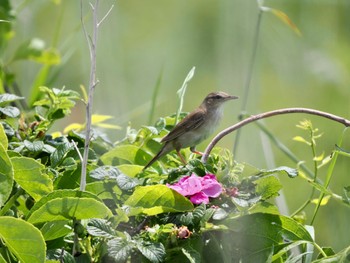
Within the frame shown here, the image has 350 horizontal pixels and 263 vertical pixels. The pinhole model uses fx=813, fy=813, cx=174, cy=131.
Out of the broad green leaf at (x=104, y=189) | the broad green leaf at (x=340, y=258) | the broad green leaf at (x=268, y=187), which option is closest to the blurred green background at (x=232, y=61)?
the broad green leaf at (x=268, y=187)

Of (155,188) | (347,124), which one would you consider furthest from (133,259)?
(347,124)

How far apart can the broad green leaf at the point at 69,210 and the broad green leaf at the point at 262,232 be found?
0.33 metres

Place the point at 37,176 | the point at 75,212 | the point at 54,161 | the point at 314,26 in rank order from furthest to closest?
1. the point at 314,26
2. the point at 54,161
3. the point at 37,176
4. the point at 75,212

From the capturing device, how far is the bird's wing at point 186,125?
2496mm

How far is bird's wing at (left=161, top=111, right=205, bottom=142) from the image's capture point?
2.50 metres

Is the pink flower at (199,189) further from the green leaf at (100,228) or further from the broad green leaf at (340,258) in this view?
the broad green leaf at (340,258)

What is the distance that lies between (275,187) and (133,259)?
0.37 metres

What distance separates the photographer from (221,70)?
193cm

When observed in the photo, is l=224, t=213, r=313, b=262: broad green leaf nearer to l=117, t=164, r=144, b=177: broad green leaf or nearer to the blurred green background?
the blurred green background

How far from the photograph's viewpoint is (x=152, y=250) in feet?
5.74

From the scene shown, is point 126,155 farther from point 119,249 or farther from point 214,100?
point 214,100

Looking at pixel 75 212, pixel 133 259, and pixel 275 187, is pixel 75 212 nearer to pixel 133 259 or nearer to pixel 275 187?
pixel 133 259

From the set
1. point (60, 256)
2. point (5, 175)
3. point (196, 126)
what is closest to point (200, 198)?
point (60, 256)

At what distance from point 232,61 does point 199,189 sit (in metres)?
0.31
